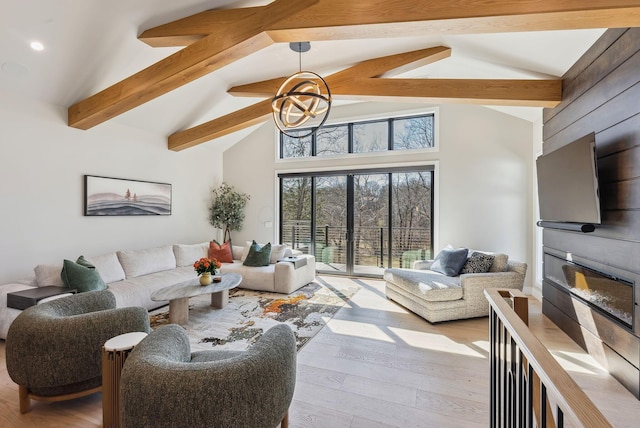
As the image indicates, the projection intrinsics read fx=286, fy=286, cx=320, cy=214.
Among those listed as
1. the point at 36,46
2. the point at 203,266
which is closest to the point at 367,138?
the point at 203,266

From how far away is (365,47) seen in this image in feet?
11.7

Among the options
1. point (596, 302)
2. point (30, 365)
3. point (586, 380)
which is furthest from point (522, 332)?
point (30, 365)

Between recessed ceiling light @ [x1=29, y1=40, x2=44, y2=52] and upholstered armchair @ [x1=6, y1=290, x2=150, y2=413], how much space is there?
2716 millimetres

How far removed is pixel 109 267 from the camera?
3.89m

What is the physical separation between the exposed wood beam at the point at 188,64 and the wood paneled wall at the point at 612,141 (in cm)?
256

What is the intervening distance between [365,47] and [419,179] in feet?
8.81

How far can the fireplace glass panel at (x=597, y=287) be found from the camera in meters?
2.29

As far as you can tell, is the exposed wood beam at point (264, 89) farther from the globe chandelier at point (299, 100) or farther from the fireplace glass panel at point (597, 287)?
the fireplace glass panel at point (597, 287)

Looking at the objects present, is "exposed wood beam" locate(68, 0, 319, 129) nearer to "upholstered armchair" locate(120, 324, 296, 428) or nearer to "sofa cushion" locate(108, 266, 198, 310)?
"sofa cushion" locate(108, 266, 198, 310)

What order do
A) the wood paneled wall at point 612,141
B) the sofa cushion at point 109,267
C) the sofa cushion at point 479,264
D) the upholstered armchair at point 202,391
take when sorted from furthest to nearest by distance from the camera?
the sofa cushion at point 479,264 < the sofa cushion at point 109,267 < the wood paneled wall at point 612,141 < the upholstered armchair at point 202,391

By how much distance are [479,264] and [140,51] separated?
5061 millimetres

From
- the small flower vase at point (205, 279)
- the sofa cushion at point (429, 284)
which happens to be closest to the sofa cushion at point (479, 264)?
the sofa cushion at point (429, 284)

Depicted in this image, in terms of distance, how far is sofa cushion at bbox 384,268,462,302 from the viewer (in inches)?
137

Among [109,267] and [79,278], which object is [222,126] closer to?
[109,267]
